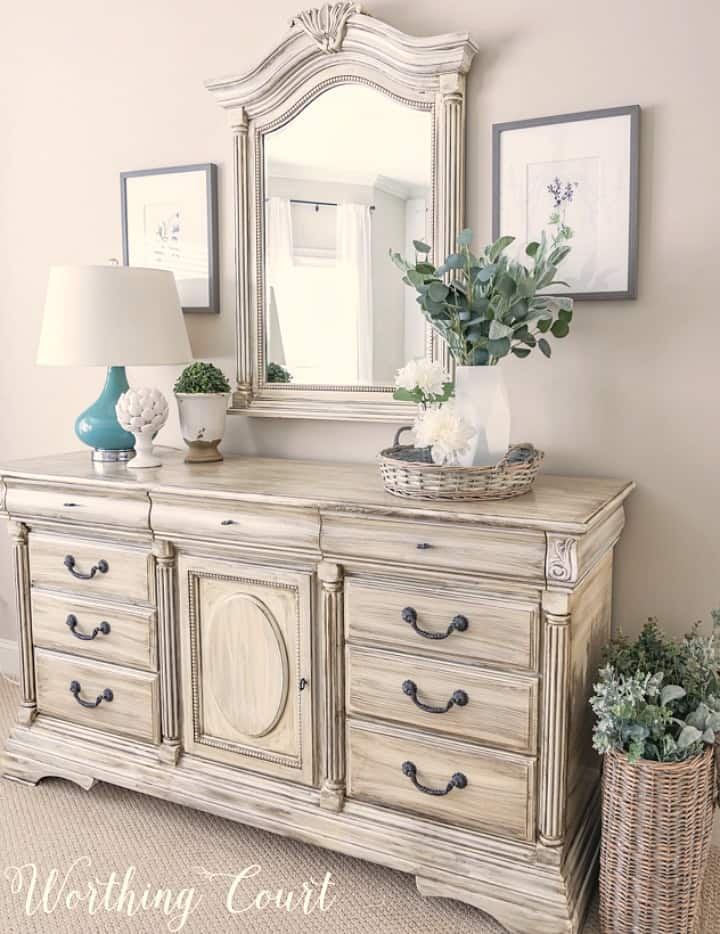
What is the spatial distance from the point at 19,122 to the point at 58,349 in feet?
3.55

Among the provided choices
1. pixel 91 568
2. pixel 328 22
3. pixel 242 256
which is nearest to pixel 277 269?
pixel 242 256

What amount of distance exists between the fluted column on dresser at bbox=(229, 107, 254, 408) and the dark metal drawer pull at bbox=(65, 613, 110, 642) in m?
0.73

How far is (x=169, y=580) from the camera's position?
86.3 inches

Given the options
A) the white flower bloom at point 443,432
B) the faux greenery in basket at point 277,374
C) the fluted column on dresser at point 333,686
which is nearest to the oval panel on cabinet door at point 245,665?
the fluted column on dresser at point 333,686

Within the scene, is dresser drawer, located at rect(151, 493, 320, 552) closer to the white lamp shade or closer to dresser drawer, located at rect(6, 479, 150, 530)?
dresser drawer, located at rect(6, 479, 150, 530)

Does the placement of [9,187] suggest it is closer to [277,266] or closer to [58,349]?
[58,349]

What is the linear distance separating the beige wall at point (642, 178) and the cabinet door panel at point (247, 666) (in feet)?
1.79

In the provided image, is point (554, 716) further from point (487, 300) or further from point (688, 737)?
point (487, 300)

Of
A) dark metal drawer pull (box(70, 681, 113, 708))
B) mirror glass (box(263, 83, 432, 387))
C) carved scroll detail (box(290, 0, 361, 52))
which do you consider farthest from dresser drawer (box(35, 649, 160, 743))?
carved scroll detail (box(290, 0, 361, 52))

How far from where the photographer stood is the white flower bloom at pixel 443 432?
1.81 metres

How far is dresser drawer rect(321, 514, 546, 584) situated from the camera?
1.72 meters

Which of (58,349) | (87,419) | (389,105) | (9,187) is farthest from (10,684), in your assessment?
(389,105)

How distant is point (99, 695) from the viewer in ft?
7.71

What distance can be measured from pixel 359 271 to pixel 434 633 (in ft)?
3.39
